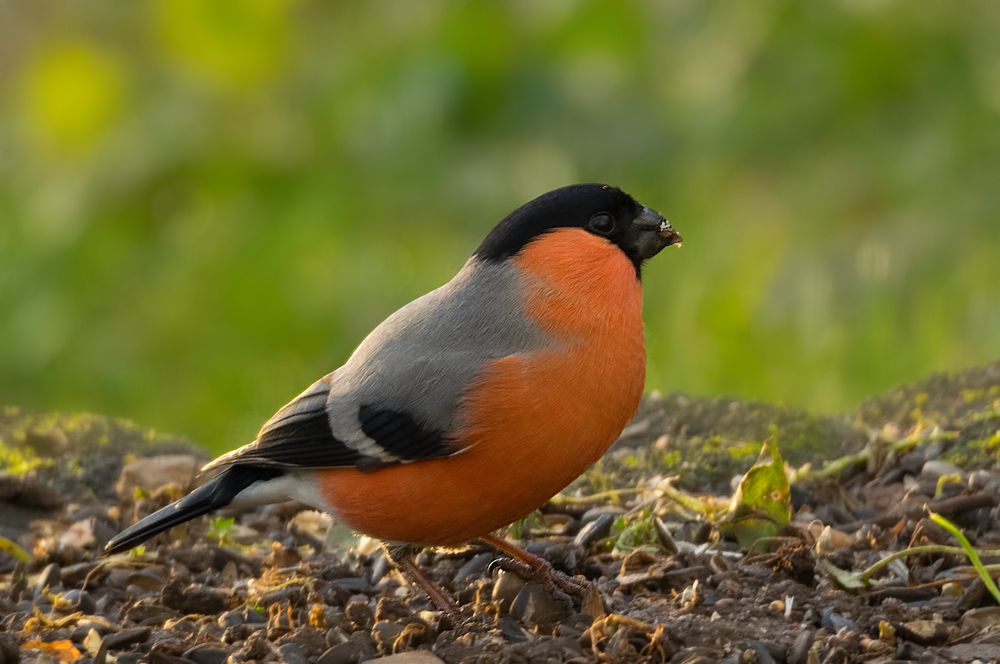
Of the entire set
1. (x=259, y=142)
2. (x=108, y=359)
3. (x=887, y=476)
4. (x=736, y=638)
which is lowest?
(x=736, y=638)

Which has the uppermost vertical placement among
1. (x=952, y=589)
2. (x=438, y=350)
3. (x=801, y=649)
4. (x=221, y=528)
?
(x=438, y=350)

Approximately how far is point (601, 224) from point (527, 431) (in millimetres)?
673

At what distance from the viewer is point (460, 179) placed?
8.67m

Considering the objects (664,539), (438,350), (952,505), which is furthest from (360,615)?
(952,505)

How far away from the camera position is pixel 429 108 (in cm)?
896

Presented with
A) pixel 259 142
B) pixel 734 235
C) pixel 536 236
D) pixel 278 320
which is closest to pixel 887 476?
pixel 536 236

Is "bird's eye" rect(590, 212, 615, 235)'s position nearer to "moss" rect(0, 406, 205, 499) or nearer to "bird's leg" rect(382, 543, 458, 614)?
"bird's leg" rect(382, 543, 458, 614)

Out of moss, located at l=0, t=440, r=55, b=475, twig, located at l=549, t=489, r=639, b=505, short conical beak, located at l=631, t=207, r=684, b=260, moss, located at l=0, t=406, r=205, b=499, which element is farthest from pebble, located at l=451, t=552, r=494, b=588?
moss, located at l=0, t=440, r=55, b=475

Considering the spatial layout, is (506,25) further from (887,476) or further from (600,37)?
(887,476)

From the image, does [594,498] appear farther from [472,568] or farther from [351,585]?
[351,585]

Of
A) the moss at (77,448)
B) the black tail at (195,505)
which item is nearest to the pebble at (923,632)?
the black tail at (195,505)

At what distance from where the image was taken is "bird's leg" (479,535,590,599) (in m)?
3.74

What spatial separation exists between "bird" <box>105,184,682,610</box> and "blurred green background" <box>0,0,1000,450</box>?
101 inches

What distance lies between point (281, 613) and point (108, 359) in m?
4.55
